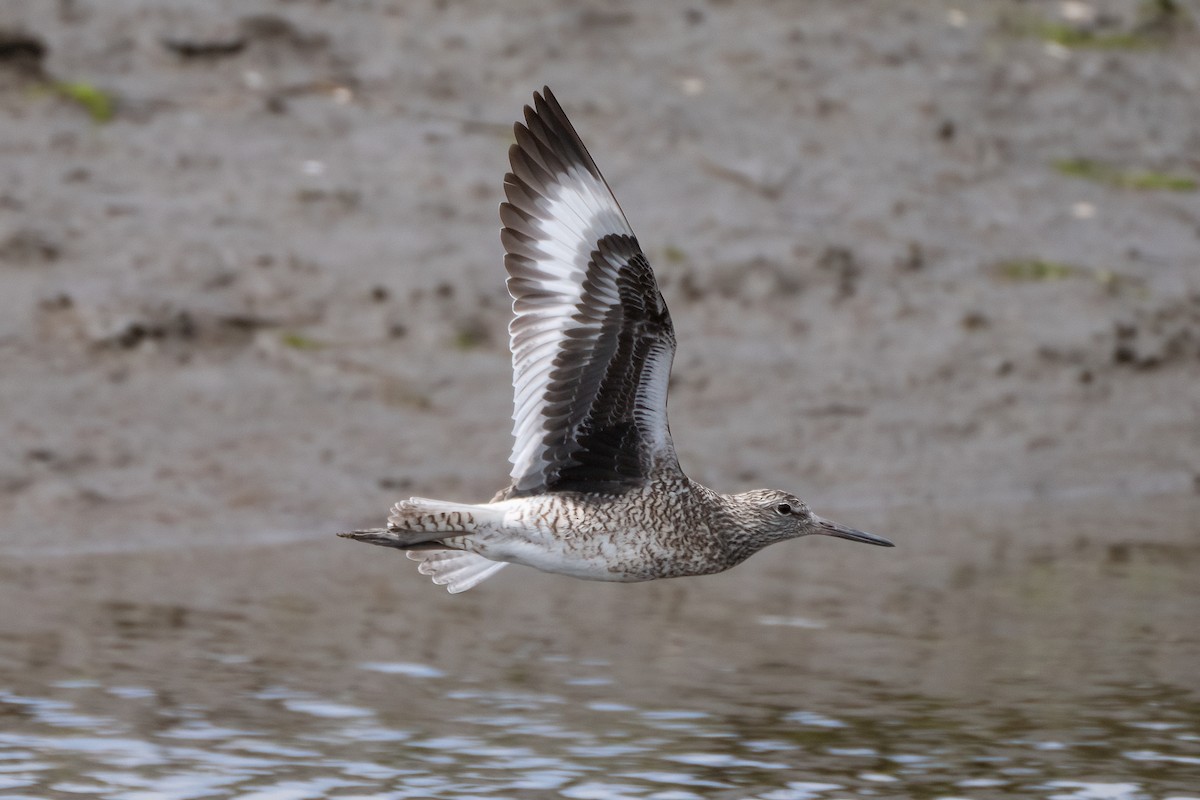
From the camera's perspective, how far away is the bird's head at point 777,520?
264 inches

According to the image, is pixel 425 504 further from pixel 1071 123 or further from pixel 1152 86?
pixel 1152 86

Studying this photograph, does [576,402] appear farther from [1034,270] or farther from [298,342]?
[1034,270]

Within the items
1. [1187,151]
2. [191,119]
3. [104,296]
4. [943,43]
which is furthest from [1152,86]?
[104,296]

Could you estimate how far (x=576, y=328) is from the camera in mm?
6180

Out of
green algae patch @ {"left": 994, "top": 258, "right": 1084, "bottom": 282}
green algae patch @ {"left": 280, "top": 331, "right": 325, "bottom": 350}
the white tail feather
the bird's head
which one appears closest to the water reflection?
the white tail feather

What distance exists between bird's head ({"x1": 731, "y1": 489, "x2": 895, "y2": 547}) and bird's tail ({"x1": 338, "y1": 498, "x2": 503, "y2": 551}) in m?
1.03

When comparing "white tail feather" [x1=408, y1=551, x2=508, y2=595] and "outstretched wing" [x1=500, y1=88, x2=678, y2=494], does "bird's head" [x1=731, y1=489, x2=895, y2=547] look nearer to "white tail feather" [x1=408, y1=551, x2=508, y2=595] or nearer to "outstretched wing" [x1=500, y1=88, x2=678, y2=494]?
"outstretched wing" [x1=500, y1=88, x2=678, y2=494]

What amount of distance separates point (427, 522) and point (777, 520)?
140 cm

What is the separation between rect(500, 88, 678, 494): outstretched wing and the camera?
6117mm

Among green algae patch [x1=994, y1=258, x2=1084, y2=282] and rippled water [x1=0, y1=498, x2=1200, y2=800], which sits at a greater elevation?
green algae patch [x1=994, y1=258, x2=1084, y2=282]

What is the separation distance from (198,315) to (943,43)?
19.7 ft

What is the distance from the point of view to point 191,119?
36.4 ft

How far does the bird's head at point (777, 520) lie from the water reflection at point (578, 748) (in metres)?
0.59

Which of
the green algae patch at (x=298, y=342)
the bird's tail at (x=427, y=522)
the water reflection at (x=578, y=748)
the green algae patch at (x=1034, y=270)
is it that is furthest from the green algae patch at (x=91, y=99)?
the bird's tail at (x=427, y=522)
